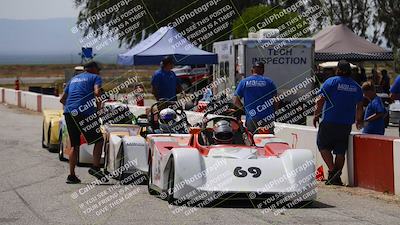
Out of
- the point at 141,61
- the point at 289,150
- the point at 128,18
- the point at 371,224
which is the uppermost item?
the point at 128,18

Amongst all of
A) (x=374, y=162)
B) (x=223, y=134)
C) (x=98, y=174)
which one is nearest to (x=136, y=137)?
(x=98, y=174)

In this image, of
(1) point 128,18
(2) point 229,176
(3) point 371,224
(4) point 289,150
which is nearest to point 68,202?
(2) point 229,176

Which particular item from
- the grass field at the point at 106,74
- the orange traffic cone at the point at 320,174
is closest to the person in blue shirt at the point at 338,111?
the orange traffic cone at the point at 320,174

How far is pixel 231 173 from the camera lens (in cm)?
995

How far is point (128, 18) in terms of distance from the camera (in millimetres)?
44562

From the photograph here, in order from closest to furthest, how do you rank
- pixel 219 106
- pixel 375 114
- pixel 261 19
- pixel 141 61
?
1. pixel 375 114
2. pixel 219 106
3. pixel 141 61
4. pixel 261 19

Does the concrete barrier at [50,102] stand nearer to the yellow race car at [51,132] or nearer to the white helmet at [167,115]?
the yellow race car at [51,132]

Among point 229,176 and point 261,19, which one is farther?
point 261,19

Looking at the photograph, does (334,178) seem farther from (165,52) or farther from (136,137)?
(165,52)

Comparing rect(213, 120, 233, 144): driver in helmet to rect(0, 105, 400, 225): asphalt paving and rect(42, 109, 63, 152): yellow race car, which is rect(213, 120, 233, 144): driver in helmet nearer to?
rect(0, 105, 400, 225): asphalt paving

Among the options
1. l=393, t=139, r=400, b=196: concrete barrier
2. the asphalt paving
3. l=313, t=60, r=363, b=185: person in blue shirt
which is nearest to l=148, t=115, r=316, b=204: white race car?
the asphalt paving

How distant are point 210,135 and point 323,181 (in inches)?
93.5

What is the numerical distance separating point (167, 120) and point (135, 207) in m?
3.14

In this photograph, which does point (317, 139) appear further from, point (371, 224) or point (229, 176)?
point (371, 224)
